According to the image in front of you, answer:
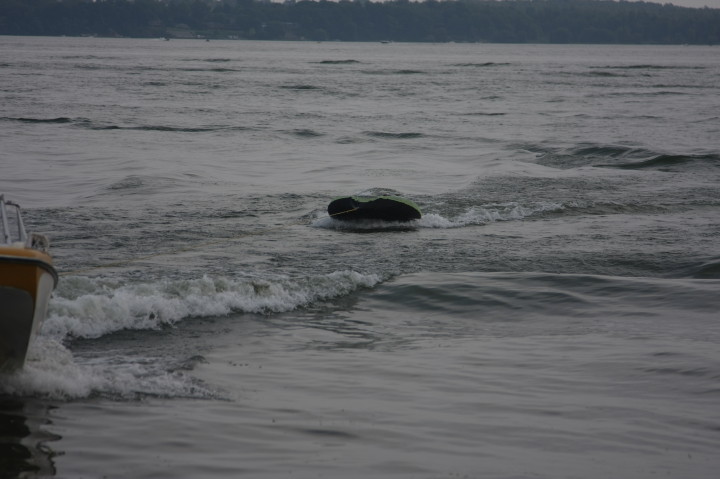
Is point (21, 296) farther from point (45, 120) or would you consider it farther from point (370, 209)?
point (45, 120)

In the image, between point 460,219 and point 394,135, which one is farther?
point 394,135

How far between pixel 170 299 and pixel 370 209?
6184 millimetres

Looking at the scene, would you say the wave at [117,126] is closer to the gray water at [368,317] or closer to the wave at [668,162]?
the gray water at [368,317]

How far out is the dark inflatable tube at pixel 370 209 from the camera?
54.4ft

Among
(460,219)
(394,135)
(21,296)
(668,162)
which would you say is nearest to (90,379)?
(21,296)

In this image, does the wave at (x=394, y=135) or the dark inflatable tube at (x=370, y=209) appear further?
the wave at (x=394, y=135)

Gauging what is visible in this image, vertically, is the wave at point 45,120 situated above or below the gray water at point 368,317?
above

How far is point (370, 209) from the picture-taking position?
54.5ft

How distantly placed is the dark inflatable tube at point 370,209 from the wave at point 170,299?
3777mm

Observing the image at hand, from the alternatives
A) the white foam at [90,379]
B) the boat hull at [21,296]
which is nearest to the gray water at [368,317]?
the white foam at [90,379]

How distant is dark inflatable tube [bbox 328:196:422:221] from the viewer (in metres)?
16.6

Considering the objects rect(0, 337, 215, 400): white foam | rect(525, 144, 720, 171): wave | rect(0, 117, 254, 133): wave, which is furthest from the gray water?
rect(0, 117, 254, 133): wave

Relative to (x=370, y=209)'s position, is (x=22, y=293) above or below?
above

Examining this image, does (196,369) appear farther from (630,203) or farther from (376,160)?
(376,160)
